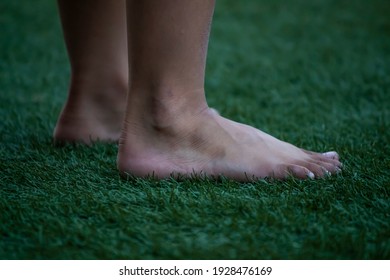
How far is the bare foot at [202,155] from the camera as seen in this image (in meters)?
1.10

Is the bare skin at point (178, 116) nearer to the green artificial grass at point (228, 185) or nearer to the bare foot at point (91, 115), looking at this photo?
the green artificial grass at point (228, 185)

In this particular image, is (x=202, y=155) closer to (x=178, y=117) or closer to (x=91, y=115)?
(x=178, y=117)

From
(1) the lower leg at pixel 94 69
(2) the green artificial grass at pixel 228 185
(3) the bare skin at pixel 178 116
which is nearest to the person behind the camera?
(2) the green artificial grass at pixel 228 185

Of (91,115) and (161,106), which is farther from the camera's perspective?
(91,115)

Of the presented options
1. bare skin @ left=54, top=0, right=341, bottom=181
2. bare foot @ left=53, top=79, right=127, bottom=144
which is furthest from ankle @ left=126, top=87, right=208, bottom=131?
bare foot @ left=53, top=79, right=127, bottom=144

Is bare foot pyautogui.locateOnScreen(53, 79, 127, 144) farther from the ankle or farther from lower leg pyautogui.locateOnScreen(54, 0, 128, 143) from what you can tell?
the ankle

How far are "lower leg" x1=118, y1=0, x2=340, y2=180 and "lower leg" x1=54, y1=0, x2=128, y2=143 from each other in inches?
12.4

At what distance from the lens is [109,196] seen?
1.01 meters

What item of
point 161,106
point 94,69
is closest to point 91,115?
point 94,69

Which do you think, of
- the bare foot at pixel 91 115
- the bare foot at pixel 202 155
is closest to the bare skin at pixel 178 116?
the bare foot at pixel 202 155

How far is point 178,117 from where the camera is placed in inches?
43.7

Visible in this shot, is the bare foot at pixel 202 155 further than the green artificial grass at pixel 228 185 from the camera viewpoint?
Yes

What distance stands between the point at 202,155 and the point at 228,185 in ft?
0.30
